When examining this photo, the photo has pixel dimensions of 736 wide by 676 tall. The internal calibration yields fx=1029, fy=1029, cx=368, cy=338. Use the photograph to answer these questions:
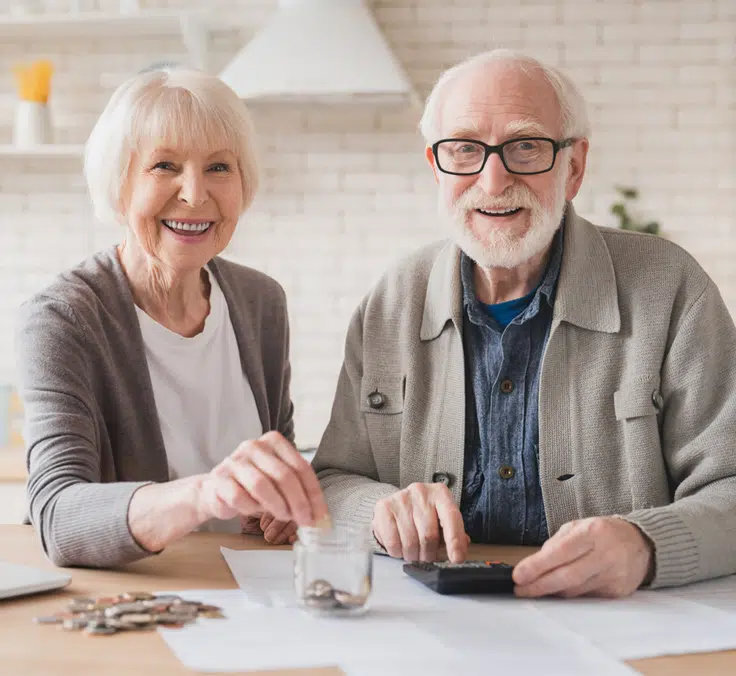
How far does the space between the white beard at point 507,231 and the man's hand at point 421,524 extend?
519 mm

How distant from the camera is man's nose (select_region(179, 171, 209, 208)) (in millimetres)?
1940

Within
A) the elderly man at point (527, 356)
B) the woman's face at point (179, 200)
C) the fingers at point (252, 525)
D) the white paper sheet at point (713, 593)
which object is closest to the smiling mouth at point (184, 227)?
the woman's face at point (179, 200)

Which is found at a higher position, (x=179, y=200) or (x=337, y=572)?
(x=179, y=200)

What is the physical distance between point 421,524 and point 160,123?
0.93m

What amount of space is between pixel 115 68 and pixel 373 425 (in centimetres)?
289

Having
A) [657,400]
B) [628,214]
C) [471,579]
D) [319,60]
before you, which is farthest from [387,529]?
[628,214]

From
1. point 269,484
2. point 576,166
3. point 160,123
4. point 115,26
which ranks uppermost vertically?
point 115,26

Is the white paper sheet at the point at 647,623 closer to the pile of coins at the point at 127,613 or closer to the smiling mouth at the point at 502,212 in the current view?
the pile of coins at the point at 127,613

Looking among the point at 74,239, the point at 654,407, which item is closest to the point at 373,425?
the point at 654,407

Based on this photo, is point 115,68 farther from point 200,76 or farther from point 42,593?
point 42,593

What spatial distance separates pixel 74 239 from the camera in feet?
14.1

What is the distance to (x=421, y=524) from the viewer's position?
4.82 ft

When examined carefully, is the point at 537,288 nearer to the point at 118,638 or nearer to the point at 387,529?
the point at 387,529

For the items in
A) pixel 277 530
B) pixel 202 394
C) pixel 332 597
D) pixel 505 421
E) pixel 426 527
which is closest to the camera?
pixel 332 597
